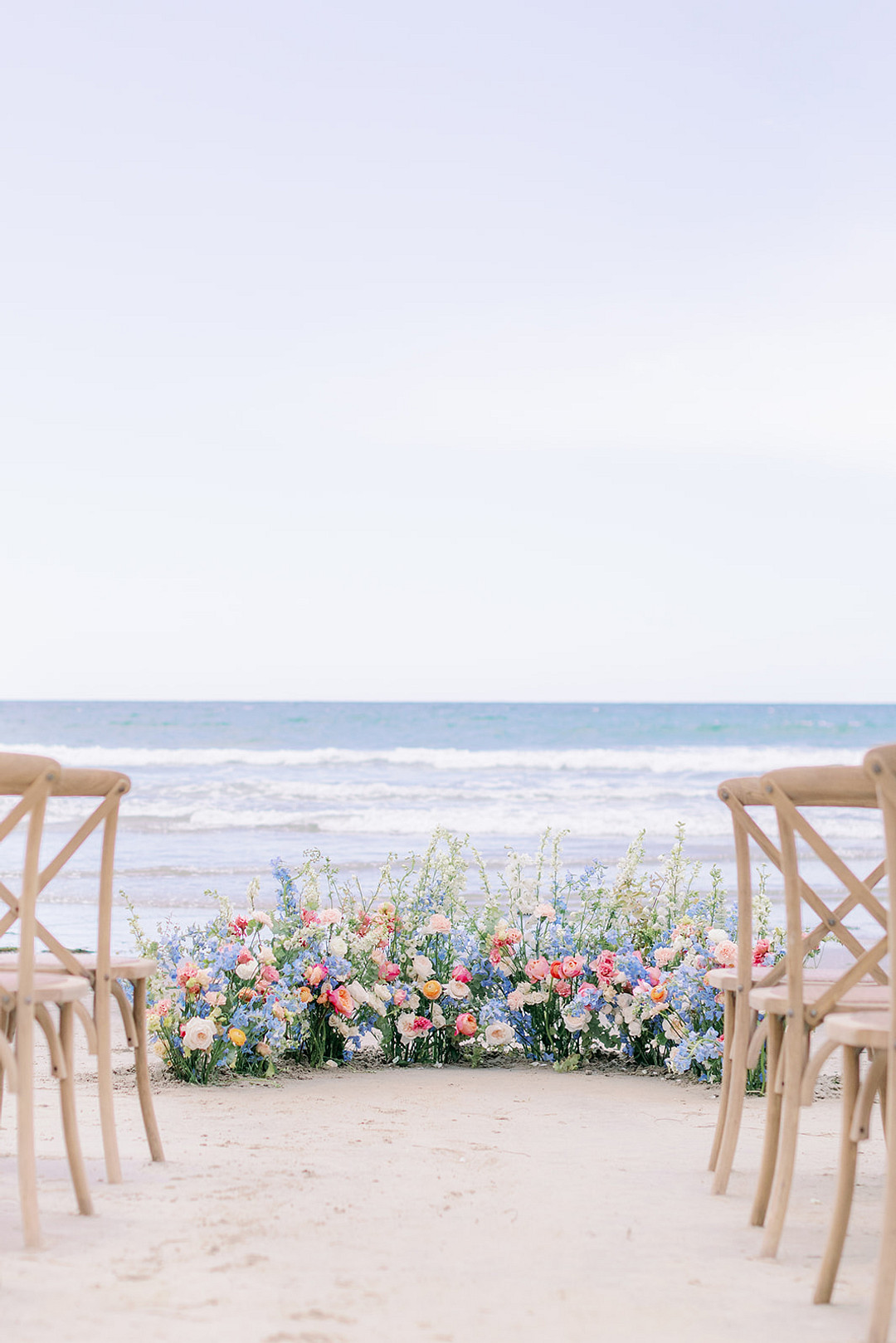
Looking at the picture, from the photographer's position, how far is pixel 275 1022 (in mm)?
4520

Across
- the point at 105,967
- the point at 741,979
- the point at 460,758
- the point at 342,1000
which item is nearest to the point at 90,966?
the point at 105,967

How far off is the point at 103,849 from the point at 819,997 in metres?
1.90

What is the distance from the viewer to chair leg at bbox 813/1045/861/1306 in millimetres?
2365

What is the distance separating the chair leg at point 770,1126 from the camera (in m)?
2.90

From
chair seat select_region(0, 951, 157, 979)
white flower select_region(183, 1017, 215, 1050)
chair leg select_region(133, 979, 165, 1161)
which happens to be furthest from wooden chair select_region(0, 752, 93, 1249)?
white flower select_region(183, 1017, 215, 1050)

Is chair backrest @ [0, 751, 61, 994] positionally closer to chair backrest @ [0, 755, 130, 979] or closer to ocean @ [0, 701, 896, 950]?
chair backrest @ [0, 755, 130, 979]

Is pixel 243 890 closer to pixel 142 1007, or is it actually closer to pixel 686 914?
pixel 686 914

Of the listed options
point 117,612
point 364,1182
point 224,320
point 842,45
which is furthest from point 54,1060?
point 117,612

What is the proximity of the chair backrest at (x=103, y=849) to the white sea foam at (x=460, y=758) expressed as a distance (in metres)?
22.8

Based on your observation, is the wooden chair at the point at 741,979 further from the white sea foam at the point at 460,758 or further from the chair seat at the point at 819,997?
the white sea foam at the point at 460,758

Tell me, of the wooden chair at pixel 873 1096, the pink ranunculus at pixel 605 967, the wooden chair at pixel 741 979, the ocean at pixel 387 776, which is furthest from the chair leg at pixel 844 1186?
the ocean at pixel 387 776

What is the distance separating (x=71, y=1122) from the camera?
117 inches

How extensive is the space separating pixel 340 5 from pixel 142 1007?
36.3ft

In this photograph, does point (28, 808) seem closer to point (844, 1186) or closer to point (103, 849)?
point (103, 849)
